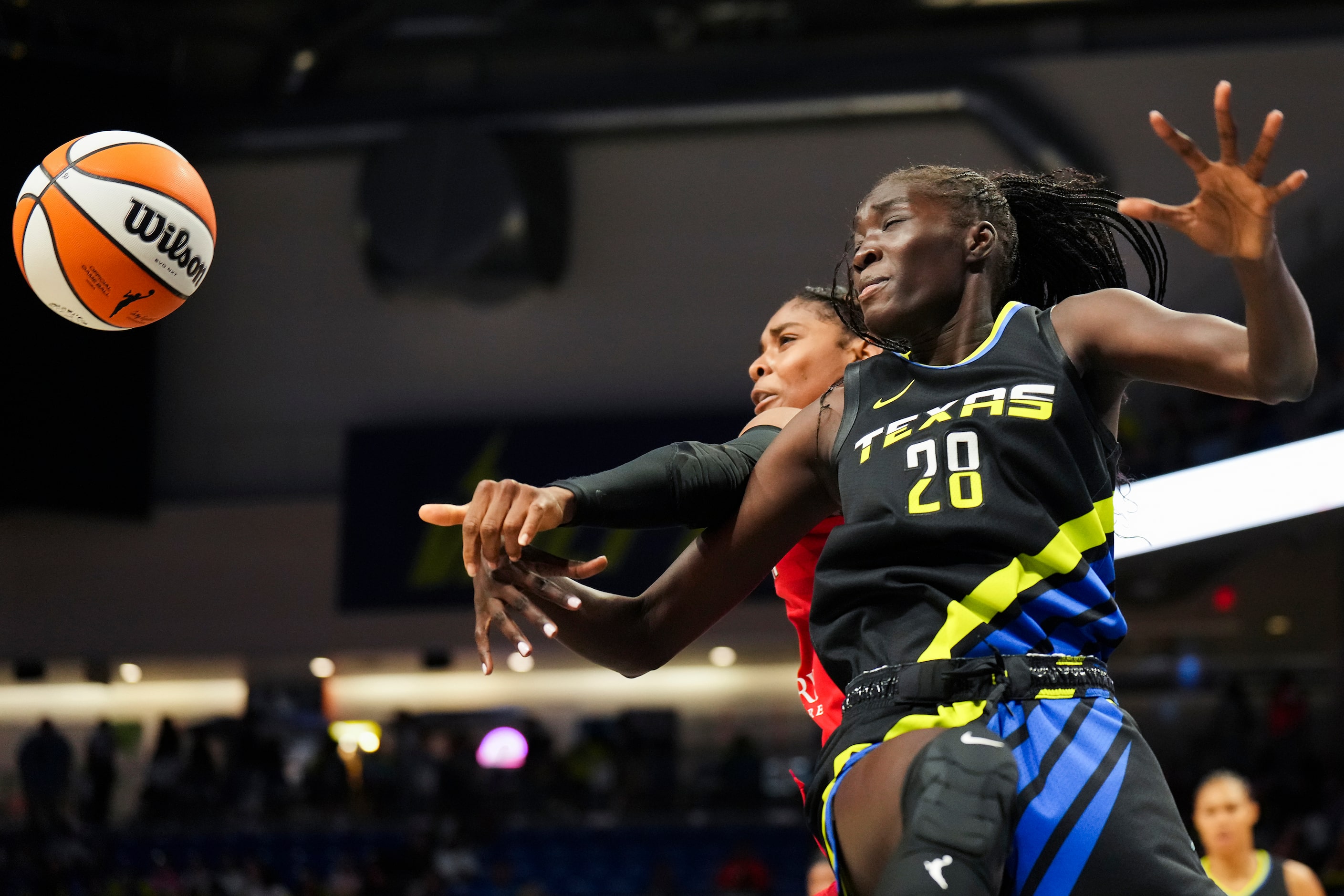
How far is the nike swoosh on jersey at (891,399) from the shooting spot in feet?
7.20

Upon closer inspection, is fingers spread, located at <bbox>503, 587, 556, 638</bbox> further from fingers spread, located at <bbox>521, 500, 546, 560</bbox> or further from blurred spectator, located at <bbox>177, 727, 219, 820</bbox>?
blurred spectator, located at <bbox>177, 727, 219, 820</bbox>

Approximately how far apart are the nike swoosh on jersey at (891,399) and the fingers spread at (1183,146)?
492mm

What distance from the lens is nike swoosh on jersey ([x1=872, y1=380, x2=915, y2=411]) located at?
2193 mm

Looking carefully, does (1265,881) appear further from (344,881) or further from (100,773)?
(100,773)

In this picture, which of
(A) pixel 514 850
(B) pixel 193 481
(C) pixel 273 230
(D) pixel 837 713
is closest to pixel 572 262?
(C) pixel 273 230

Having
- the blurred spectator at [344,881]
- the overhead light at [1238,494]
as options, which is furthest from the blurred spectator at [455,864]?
the overhead light at [1238,494]

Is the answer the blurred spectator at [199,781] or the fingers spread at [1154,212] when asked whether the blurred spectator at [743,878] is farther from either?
the fingers spread at [1154,212]

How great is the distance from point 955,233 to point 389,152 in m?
12.6

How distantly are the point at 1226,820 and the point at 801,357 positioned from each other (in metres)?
3.81

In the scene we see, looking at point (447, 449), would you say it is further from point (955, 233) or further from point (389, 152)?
point (955, 233)

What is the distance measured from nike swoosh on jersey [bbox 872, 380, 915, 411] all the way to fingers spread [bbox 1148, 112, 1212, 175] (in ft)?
1.62

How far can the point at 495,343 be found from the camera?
14.8 m

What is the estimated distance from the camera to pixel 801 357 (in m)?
3.04

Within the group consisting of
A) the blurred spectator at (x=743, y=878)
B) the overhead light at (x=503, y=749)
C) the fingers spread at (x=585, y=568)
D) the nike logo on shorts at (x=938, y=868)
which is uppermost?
the fingers spread at (x=585, y=568)
